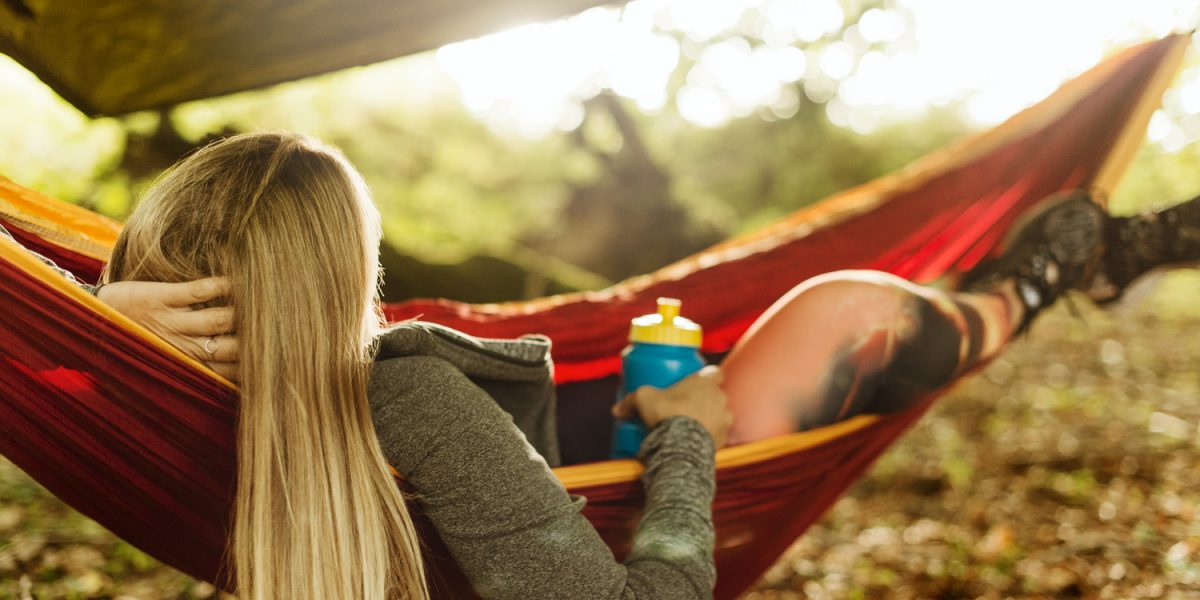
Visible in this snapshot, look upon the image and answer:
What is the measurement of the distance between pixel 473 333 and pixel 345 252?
699 mm

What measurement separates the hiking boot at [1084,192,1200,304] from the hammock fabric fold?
179 mm

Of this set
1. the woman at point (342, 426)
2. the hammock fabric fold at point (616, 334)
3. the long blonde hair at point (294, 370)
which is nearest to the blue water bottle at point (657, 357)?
the hammock fabric fold at point (616, 334)

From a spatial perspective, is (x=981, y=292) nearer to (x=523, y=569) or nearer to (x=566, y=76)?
(x=523, y=569)

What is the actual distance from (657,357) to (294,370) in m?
0.50

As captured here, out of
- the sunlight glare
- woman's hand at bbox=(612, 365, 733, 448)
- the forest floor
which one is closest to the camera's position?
woman's hand at bbox=(612, 365, 733, 448)

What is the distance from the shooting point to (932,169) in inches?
71.2

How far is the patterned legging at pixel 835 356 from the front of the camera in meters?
1.17

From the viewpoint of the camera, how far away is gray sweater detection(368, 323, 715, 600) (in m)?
0.79

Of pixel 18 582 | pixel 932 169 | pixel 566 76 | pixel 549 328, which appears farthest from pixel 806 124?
pixel 18 582

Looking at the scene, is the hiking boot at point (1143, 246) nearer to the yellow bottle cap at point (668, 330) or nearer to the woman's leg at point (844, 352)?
the woman's leg at point (844, 352)

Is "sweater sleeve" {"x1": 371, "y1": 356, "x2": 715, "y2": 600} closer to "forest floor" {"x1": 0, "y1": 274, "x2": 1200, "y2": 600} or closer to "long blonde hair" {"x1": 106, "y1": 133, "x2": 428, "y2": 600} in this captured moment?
"long blonde hair" {"x1": 106, "y1": 133, "x2": 428, "y2": 600}

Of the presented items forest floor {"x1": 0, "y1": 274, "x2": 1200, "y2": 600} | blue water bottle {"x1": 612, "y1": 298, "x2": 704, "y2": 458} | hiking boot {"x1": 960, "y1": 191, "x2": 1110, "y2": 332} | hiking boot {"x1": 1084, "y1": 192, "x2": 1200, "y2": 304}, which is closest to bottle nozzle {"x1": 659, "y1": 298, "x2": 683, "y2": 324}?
blue water bottle {"x1": 612, "y1": 298, "x2": 704, "y2": 458}

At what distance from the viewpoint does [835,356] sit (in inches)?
46.9

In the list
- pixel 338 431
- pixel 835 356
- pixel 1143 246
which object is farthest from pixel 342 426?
pixel 1143 246
